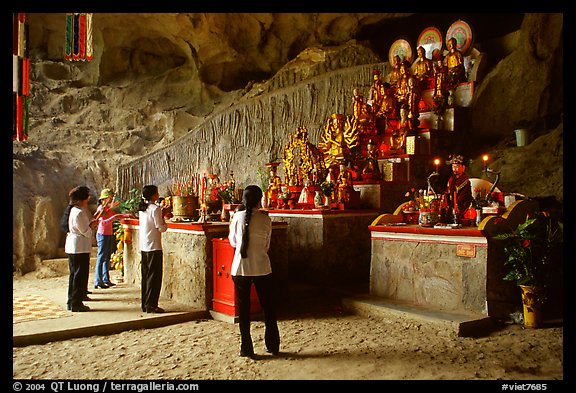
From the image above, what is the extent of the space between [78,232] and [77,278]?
1.99ft

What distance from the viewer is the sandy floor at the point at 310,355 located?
15.4 feet

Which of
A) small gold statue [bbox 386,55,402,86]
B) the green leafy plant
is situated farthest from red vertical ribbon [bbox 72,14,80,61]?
the green leafy plant

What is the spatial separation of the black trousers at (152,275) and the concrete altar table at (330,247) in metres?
2.64

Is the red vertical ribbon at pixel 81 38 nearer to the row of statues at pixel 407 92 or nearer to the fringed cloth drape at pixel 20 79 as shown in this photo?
the fringed cloth drape at pixel 20 79

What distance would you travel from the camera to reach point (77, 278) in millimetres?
6992

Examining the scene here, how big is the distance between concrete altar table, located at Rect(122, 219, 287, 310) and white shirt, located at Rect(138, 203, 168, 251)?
53 cm

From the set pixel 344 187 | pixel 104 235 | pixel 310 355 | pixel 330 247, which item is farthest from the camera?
pixel 344 187

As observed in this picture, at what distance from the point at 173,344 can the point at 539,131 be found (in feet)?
27.6

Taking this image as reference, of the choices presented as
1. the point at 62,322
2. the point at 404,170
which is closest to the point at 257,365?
A: the point at 62,322

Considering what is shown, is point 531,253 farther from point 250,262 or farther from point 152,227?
point 152,227

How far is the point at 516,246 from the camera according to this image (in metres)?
6.05

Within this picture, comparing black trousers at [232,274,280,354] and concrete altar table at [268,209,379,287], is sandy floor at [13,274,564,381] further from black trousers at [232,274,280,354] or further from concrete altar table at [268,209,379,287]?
concrete altar table at [268,209,379,287]

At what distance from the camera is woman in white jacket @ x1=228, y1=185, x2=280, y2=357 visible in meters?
4.97

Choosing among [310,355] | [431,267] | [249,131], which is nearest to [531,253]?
[431,267]
